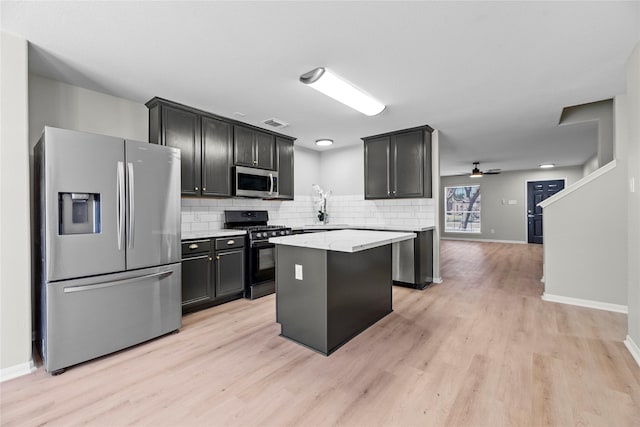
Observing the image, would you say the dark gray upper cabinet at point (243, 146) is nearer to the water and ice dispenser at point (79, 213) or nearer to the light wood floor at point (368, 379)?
the water and ice dispenser at point (79, 213)

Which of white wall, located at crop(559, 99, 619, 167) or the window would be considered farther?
the window

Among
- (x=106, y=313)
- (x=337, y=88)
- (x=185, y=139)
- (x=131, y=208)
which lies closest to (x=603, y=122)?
(x=337, y=88)

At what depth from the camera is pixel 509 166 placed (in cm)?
831

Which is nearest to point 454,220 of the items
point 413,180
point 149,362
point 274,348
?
point 413,180

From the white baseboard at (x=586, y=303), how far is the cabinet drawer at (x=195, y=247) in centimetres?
421

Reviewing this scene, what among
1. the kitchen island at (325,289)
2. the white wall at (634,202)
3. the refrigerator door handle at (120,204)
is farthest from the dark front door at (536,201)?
the refrigerator door handle at (120,204)

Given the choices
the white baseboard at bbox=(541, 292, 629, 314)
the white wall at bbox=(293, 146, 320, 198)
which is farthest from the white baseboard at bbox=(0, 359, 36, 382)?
the white baseboard at bbox=(541, 292, 629, 314)

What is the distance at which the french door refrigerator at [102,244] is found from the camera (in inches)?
81.2

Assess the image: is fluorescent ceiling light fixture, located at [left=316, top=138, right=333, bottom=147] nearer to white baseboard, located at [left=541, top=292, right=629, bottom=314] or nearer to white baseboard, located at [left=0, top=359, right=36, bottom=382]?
white baseboard, located at [left=541, top=292, right=629, bottom=314]

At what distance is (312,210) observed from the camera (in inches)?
222

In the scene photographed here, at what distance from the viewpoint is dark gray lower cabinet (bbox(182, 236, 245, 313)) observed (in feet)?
10.3

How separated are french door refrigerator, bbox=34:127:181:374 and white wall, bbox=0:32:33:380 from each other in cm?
11

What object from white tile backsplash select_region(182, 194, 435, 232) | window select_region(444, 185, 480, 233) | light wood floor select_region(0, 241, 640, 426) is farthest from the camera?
window select_region(444, 185, 480, 233)

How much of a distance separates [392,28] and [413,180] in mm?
2760
